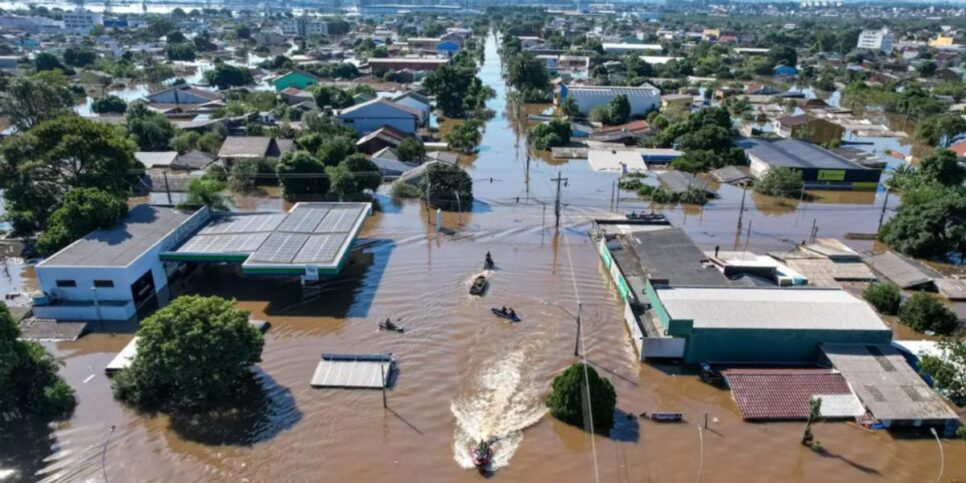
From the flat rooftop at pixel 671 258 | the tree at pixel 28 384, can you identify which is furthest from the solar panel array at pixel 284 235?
the flat rooftop at pixel 671 258

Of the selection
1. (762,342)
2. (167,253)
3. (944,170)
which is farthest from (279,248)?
(944,170)

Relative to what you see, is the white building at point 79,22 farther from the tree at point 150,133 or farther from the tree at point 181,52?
the tree at point 150,133

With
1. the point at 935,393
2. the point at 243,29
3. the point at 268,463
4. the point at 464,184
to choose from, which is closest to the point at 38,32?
the point at 243,29

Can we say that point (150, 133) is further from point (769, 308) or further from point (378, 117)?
point (769, 308)

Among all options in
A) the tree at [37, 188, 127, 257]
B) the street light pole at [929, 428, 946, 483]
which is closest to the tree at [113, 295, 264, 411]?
the tree at [37, 188, 127, 257]

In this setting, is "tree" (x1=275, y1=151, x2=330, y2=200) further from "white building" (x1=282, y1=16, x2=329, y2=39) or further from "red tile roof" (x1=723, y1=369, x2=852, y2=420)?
"white building" (x1=282, y1=16, x2=329, y2=39)

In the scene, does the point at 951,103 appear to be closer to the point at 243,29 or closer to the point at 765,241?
the point at 765,241

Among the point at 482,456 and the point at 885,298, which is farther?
the point at 885,298
